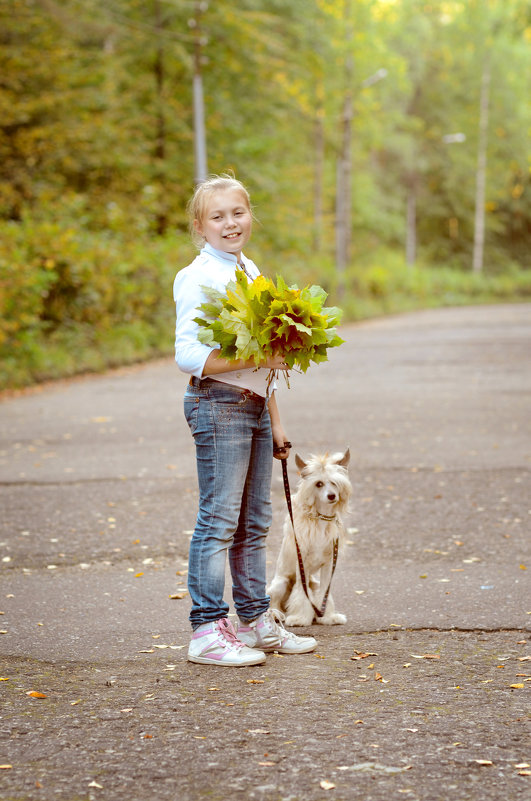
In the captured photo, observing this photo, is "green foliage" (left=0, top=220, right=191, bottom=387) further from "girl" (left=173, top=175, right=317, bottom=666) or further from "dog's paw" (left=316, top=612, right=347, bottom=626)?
"girl" (left=173, top=175, right=317, bottom=666)

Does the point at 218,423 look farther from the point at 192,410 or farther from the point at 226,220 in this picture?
the point at 226,220

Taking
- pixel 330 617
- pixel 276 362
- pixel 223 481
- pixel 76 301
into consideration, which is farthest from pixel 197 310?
pixel 76 301

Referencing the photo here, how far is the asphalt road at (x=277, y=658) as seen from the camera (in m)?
3.44

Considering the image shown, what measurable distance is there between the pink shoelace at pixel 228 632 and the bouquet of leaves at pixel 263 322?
114 cm

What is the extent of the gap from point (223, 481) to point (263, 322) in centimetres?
73

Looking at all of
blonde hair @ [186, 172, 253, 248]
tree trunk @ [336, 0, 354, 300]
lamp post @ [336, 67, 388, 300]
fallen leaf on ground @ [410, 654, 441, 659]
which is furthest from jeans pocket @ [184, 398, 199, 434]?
tree trunk @ [336, 0, 354, 300]

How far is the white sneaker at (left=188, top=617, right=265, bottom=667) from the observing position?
4504 millimetres

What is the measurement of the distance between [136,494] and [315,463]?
3.62 meters

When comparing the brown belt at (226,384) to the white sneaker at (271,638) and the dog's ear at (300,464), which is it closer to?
the dog's ear at (300,464)

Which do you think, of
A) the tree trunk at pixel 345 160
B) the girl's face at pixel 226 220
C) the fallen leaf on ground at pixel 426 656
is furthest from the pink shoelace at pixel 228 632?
the tree trunk at pixel 345 160

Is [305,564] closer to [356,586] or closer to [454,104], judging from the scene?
[356,586]

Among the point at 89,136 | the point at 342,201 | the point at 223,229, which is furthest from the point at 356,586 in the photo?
the point at 342,201

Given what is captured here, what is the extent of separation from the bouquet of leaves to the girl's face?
0.26 metres

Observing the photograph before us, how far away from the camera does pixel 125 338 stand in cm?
2108
